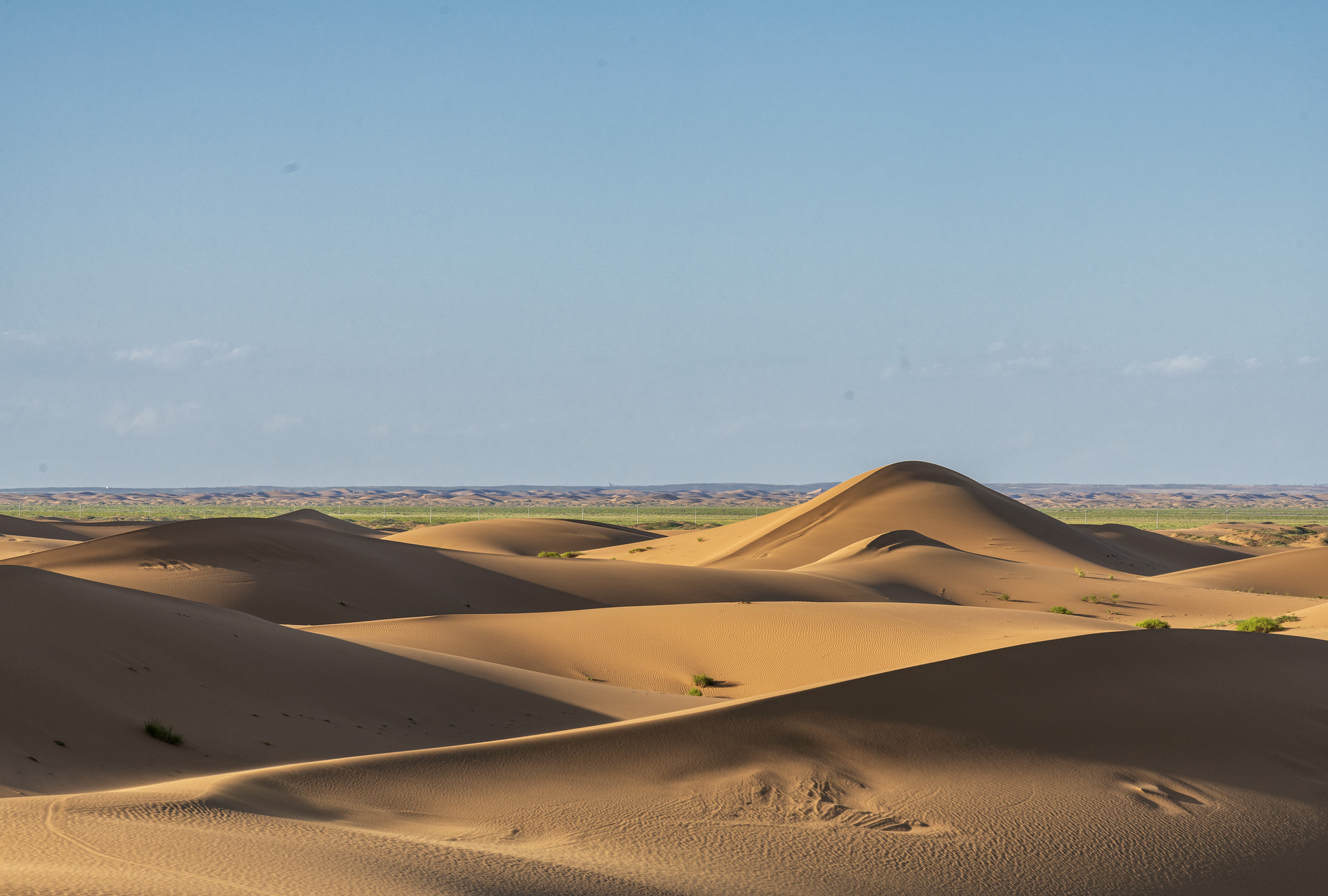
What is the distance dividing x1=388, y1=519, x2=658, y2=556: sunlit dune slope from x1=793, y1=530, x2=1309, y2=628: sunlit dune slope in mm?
18188

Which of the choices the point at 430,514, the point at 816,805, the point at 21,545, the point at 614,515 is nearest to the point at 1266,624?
the point at 816,805

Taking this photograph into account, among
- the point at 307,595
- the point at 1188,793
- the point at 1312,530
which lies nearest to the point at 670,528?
the point at 1312,530

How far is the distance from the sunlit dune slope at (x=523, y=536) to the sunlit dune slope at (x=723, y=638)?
26710 mm

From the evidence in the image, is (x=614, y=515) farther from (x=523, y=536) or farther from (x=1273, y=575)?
(x=1273, y=575)

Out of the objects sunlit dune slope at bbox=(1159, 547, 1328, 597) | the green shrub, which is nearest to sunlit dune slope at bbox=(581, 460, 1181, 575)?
sunlit dune slope at bbox=(1159, 547, 1328, 597)

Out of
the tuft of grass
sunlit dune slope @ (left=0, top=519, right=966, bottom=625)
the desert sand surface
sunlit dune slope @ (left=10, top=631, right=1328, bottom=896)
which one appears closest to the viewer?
sunlit dune slope @ (left=10, top=631, right=1328, bottom=896)

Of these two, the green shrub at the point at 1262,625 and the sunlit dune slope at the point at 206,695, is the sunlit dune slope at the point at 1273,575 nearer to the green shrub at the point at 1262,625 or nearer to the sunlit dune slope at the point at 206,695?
the green shrub at the point at 1262,625

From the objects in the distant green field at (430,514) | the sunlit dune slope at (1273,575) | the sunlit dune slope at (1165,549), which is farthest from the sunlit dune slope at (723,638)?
the distant green field at (430,514)

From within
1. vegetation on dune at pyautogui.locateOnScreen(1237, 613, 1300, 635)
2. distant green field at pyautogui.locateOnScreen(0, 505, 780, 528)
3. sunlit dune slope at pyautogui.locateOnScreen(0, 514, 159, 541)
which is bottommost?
distant green field at pyautogui.locateOnScreen(0, 505, 780, 528)

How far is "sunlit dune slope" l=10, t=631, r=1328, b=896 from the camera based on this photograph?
551cm

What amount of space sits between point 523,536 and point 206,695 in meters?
42.2

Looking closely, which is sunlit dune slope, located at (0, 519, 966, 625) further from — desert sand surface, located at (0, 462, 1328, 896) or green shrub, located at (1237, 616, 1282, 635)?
green shrub, located at (1237, 616, 1282, 635)

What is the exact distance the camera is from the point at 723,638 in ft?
67.8

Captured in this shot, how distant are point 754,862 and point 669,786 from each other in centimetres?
158
